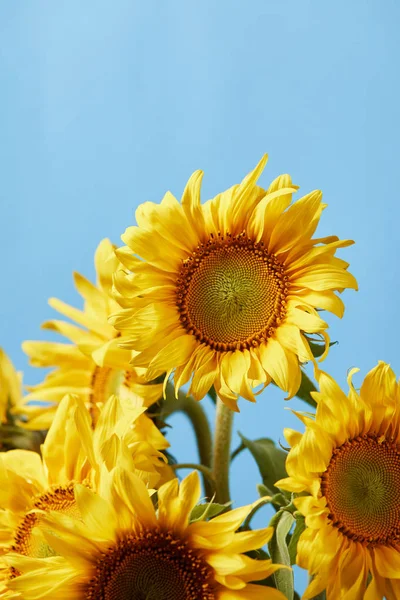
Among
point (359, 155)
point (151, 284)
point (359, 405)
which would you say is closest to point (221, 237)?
point (151, 284)

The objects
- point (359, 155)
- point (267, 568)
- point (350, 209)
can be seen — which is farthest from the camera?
point (350, 209)

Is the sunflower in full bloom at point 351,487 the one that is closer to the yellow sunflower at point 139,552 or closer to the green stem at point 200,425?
the yellow sunflower at point 139,552

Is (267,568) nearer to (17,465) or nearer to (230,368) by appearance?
(230,368)

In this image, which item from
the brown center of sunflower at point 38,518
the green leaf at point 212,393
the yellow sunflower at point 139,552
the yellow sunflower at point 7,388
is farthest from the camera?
the yellow sunflower at point 7,388

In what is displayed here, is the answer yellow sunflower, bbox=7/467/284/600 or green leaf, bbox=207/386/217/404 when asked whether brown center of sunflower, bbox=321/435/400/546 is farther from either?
A: green leaf, bbox=207/386/217/404

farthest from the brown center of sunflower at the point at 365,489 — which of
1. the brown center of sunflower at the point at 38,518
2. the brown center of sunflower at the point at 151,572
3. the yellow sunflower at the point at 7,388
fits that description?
the yellow sunflower at the point at 7,388

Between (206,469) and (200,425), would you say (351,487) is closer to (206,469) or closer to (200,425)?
(206,469)
